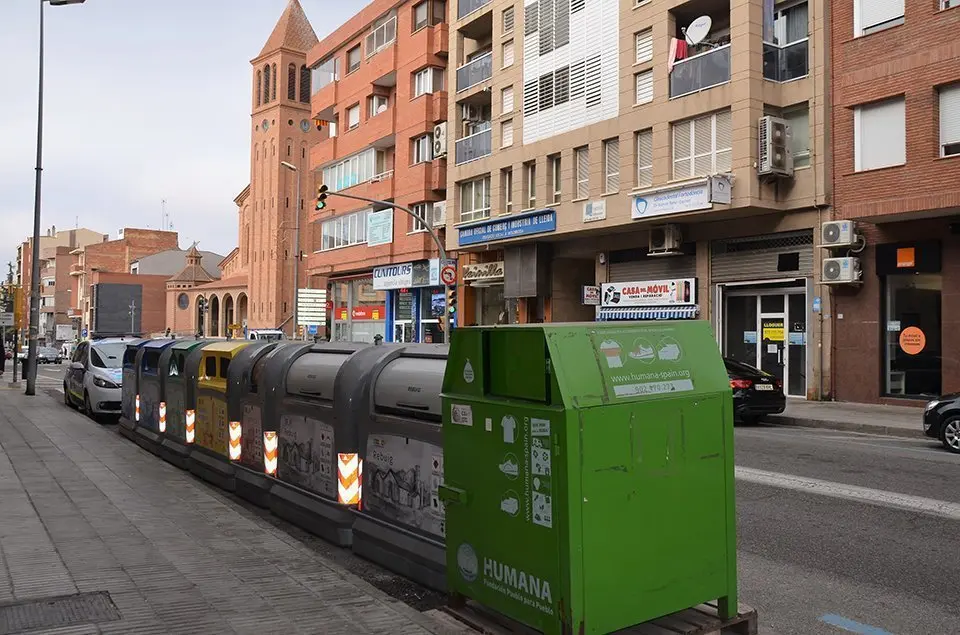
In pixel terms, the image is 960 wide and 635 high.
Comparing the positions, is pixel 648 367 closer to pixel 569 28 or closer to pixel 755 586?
pixel 755 586

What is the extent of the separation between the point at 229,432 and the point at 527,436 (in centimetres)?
584

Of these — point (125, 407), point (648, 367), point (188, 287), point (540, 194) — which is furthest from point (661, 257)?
point (188, 287)

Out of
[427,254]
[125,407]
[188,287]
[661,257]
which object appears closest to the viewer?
[125,407]

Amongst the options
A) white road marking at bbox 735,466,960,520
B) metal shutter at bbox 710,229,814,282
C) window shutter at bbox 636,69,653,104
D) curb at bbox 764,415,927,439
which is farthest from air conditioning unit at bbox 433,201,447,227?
white road marking at bbox 735,466,960,520

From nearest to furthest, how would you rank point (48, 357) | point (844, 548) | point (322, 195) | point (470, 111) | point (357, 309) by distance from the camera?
point (844, 548) → point (322, 195) → point (470, 111) → point (357, 309) → point (48, 357)

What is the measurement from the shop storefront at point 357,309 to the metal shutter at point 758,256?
1862 cm

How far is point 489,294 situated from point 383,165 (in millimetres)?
8922

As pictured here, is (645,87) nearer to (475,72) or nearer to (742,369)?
(475,72)

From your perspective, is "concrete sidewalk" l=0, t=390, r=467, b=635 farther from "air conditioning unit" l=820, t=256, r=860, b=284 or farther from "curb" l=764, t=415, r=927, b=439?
"air conditioning unit" l=820, t=256, r=860, b=284

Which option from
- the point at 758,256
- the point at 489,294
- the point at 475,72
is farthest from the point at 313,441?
the point at 475,72

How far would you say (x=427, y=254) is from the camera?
33938 mm

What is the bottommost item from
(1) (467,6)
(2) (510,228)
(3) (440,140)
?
(2) (510,228)

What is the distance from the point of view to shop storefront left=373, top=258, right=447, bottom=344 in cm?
3422

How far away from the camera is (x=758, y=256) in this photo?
22.1 metres
